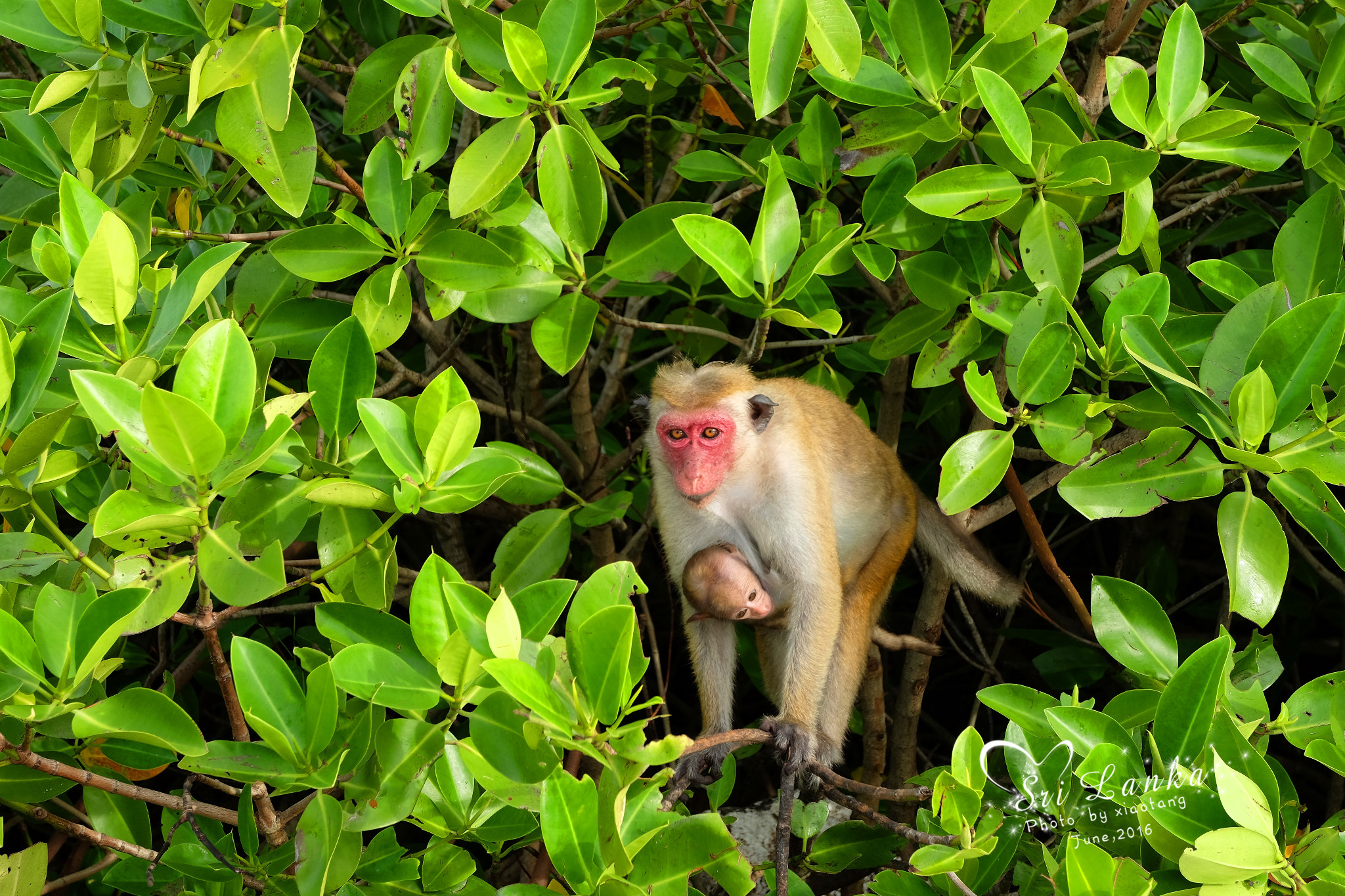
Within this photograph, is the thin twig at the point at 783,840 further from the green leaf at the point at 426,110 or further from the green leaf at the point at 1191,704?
the green leaf at the point at 426,110

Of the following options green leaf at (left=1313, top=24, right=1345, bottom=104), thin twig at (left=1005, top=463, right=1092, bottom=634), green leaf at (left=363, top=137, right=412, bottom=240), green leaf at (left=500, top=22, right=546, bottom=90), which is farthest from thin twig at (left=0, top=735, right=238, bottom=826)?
green leaf at (left=1313, top=24, right=1345, bottom=104)

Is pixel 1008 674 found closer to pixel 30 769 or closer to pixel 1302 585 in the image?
pixel 1302 585

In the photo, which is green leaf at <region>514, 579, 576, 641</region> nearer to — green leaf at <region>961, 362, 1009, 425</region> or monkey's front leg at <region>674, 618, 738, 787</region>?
green leaf at <region>961, 362, 1009, 425</region>

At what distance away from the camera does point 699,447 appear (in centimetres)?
300

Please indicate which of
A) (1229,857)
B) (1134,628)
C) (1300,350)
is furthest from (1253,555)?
(1229,857)

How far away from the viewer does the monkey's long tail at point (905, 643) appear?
10.5 ft

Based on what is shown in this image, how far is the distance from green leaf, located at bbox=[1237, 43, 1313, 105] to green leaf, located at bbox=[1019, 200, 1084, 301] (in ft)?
1.94

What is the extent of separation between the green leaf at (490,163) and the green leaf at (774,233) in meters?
0.42

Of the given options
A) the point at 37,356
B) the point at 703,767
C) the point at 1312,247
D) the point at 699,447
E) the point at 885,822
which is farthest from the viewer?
the point at 699,447

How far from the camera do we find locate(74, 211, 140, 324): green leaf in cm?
170

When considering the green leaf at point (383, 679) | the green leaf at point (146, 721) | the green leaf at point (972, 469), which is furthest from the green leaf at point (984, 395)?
the green leaf at point (146, 721)

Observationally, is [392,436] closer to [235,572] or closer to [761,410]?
[235,572]

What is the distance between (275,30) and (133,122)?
0.47 meters

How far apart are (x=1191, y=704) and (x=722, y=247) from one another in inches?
43.5
